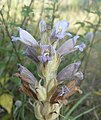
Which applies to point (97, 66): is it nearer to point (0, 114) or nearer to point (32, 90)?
point (0, 114)

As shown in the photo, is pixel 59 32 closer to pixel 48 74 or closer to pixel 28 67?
pixel 48 74

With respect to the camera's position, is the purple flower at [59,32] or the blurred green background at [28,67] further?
the blurred green background at [28,67]

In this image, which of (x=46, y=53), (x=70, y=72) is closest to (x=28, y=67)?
(x=70, y=72)

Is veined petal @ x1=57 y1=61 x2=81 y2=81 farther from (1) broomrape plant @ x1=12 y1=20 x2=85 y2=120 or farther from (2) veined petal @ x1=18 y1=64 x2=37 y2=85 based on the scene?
(2) veined petal @ x1=18 y1=64 x2=37 y2=85

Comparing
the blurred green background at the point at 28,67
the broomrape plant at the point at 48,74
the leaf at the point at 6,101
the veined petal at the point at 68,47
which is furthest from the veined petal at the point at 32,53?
the leaf at the point at 6,101

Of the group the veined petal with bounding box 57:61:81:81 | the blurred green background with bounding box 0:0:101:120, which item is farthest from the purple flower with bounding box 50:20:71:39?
the blurred green background with bounding box 0:0:101:120

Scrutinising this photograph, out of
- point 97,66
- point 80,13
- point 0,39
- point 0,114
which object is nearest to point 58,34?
point 0,114

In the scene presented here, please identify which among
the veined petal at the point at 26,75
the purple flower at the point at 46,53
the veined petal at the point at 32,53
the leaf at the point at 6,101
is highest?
the purple flower at the point at 46,53

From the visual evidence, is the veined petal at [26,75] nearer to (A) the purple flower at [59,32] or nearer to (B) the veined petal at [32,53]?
(B) the veined petal at [32,53]

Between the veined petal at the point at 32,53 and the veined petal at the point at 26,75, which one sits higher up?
the veined petal at the point at 32,53
